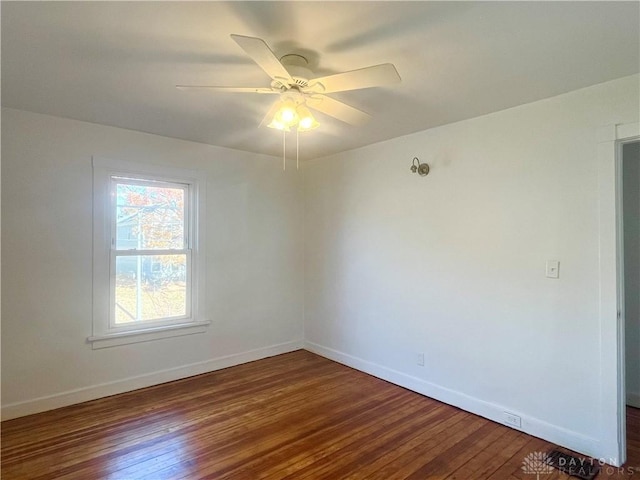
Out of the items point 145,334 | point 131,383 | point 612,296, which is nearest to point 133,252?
point 145,334

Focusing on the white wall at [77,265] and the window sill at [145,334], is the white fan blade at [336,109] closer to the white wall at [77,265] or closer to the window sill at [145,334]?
the white wall at [77,265]

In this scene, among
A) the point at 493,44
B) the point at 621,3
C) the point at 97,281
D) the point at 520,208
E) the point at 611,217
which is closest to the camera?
the point at 621,3

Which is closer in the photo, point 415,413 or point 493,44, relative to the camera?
point 493,44

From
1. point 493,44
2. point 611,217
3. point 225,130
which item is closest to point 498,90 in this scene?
point 493,44

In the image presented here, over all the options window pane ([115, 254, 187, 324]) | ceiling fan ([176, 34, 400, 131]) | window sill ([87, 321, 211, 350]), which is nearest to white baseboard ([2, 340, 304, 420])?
window sill ([87, 321, 211, 350])

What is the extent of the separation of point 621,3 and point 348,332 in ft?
11.3

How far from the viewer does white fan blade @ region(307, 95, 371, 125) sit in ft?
6.97

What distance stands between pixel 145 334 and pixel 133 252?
807 millimetres

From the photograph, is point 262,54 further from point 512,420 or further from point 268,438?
point 512,420

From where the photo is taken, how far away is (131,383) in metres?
3.39

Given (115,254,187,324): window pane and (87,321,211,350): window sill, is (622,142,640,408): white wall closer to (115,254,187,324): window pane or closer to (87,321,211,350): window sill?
(87,321,211,350): window sill

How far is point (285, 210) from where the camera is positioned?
457 cm

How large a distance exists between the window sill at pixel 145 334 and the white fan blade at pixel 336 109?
2.66 metres

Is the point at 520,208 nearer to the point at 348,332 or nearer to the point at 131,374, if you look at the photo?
the point at 348,332
